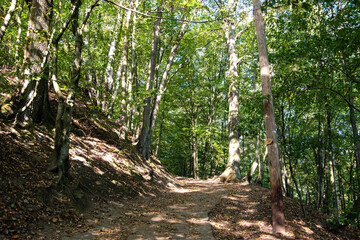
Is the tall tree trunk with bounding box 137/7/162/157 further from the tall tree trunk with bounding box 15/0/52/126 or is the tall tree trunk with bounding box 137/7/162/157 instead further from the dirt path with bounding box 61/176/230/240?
the tall tree trunk with bounding box 15/0/52/126

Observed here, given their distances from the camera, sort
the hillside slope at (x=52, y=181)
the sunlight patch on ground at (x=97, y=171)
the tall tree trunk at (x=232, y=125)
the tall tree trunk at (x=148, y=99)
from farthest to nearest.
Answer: the tall tree trunk at (x=232, y=125) → the tall tree trunk at (x=148, y=99) → the sunlight patch on ground at (x=97, y=171) → the hillside slope at (x=52, y=181)

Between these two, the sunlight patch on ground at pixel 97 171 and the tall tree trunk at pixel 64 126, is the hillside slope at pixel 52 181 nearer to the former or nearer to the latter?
the sunlight patch on ground at pixel 97 171

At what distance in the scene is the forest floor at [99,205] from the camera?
437 centimetres

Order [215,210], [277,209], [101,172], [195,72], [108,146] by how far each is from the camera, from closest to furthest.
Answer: [277,209] < [215,210] < [101,172] < [108,146] < [195,72]

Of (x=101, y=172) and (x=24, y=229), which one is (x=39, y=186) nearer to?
(x=24, y=229)

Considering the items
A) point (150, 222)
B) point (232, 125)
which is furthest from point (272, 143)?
point (232, 125)

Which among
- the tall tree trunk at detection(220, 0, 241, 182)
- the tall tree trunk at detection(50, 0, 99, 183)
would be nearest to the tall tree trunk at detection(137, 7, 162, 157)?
the tall tree trunk at detection(220, 0, 241, 182)

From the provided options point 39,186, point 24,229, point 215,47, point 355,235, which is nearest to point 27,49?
point 39,186

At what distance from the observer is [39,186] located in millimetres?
5016

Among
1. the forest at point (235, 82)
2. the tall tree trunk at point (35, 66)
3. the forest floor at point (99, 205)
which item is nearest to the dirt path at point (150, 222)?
the forest floor at point (99, 205)

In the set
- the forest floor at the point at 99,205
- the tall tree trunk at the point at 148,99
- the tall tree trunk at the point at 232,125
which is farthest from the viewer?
the tall tree trunk at the point at 232,125

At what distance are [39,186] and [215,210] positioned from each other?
5.18 m

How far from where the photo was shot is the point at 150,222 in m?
5.65

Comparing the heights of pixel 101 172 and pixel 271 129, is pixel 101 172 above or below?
below
